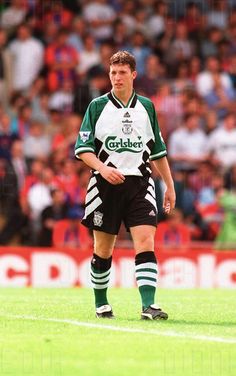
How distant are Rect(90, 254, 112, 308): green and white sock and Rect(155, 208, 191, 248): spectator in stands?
924cm

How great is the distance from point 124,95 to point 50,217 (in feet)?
29.6

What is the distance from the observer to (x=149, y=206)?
386 inches

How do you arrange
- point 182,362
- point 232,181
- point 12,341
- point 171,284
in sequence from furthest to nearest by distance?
point 232,181, point 171,284, point 12,341, point 182,362

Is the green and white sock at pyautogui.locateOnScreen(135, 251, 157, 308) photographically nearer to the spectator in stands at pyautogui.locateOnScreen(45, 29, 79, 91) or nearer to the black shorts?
the black shorts

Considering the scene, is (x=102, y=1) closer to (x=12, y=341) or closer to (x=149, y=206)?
(x=149, y=206)

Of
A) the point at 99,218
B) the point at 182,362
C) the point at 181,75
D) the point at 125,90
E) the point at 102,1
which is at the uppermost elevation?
the point at 102,1

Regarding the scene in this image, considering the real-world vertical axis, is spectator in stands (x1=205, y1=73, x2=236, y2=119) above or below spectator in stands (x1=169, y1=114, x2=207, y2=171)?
above

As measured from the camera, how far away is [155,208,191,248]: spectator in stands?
19188 millimetres

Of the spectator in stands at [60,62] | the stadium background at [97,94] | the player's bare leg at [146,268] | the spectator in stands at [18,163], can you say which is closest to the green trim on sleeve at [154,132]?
the player's bare leg at [146,268]

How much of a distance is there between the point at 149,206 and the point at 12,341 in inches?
84.8

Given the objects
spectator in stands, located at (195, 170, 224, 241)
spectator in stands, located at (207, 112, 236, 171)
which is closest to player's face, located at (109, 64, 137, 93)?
spectator in stands, located at (195, 170, 224, 241)

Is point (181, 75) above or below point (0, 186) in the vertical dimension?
above

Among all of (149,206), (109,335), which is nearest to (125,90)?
(149,206)

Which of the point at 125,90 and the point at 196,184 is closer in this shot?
the point at 125,90
